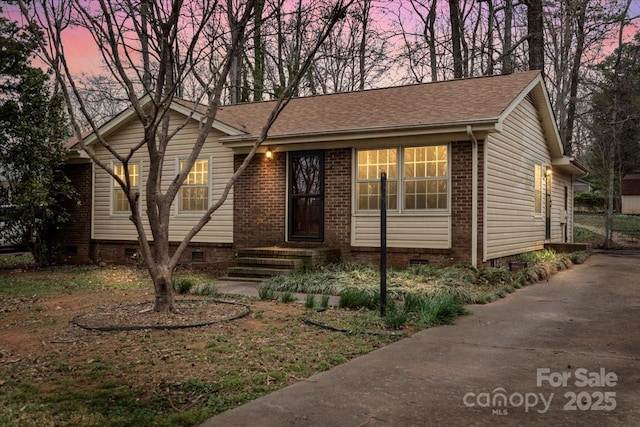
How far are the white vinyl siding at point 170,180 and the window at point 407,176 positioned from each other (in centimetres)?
344

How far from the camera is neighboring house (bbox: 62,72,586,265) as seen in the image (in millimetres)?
10914

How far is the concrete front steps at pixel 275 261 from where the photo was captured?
36.0 feet

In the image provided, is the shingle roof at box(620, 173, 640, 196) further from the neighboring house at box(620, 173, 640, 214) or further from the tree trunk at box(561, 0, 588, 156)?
the tree trunk at box(561, 0, 588, 156)

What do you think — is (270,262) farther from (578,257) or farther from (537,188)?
(578,257)

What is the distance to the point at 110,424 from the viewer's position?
340 centimetres

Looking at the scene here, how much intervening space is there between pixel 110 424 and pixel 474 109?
9542 millimetres

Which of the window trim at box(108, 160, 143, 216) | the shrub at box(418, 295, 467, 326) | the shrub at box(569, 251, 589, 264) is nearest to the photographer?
the shrub at box(418, 295, 467, 326)

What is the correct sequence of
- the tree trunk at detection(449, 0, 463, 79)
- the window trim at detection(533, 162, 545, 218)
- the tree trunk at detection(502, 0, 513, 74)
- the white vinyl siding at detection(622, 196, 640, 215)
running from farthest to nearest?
the white vinyl siding at detection(622, 196, 640, 215) < the tree trunk at detection(449, 0, 463, 79) < the tree trunk at detection(502, 0, 513, 74) < the window trim at detection(533, 162, 545, 218)

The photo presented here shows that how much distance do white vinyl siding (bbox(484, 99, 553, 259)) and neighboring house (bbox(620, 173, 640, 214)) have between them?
28.7m

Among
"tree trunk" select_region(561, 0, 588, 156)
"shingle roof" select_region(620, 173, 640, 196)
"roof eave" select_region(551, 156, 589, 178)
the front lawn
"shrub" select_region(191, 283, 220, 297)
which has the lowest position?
the front lawn

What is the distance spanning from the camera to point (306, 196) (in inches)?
489

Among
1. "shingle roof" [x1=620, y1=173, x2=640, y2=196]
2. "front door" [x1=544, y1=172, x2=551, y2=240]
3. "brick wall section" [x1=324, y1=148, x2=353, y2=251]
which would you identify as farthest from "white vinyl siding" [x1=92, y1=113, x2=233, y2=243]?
"shingle roof" [x1=620, y1=173, x2=640, y2=196]

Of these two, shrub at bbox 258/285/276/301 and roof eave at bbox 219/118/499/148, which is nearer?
shrub at bbox 258/285/276/301

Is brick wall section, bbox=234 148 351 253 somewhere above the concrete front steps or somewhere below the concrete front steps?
above
